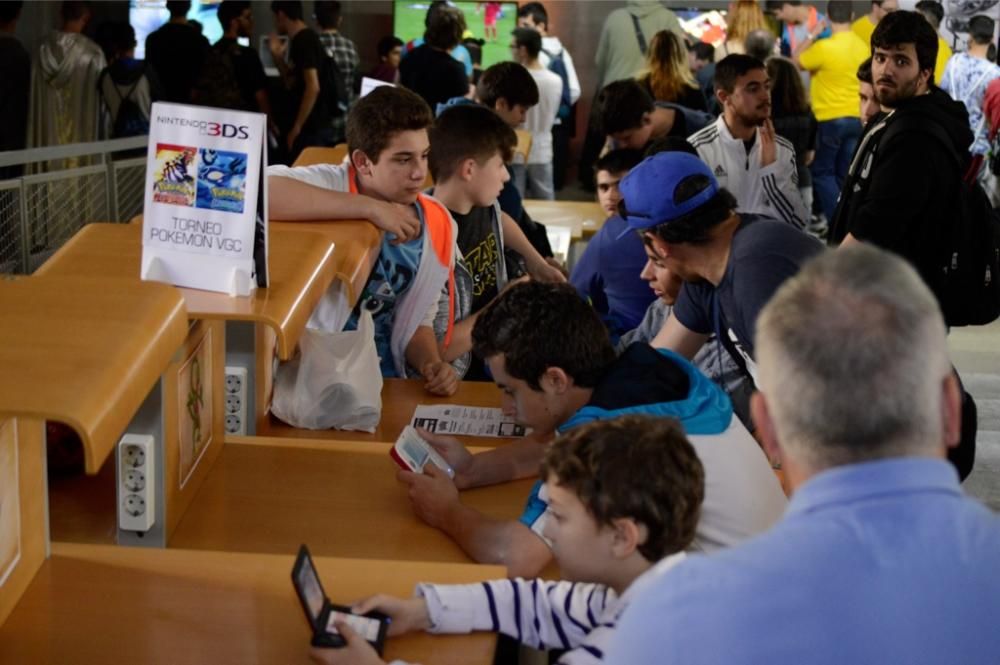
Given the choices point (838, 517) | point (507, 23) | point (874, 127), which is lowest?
point (507, 23)

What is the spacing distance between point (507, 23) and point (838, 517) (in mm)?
11240

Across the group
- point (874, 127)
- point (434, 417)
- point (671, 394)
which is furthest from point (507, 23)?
point (671, 394)

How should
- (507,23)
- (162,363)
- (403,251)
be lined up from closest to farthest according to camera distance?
(162,363), (403,251), (507,23)

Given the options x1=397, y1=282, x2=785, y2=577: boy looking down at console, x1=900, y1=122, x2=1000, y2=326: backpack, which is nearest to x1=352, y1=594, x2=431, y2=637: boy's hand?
x1=397, y1=282, x2=785, y2=577: boy looking down at console

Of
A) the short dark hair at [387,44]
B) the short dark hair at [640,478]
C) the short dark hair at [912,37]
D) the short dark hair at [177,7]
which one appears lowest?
the short dark hair at [387,44]

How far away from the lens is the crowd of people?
3.97 feet

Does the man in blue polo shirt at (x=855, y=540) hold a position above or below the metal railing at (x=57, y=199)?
above

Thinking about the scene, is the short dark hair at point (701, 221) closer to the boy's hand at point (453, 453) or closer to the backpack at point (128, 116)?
the boy's hand at point (453, 453)

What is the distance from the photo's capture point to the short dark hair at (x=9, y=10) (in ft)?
22.5

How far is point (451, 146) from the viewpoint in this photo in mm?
4324

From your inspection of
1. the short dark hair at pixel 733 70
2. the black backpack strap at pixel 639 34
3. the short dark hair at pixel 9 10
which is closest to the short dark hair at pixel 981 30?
the black backpack strap at pixel 639 34

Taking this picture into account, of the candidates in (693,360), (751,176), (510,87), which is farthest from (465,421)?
(510,87)

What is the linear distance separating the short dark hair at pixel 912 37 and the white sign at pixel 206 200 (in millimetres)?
2471

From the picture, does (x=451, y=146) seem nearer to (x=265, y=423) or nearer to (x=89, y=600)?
(x=265, y=423)
